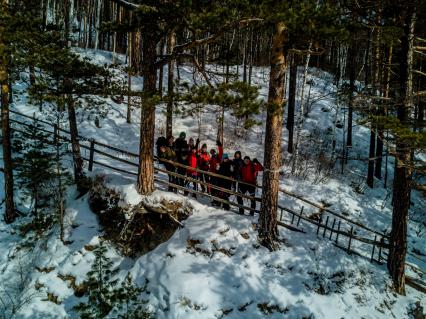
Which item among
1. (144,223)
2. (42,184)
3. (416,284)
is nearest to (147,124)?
(144,223)

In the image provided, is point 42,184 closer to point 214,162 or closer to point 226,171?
point 214,162

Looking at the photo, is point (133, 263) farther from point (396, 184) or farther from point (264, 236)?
point (396, 184)

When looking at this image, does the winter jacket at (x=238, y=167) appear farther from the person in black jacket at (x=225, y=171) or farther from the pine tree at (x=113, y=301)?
the pine tree at (x=113, y=301)

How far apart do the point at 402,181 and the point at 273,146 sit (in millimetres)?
3373

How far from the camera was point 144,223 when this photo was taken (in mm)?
8602

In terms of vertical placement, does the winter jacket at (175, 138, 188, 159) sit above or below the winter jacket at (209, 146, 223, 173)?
above

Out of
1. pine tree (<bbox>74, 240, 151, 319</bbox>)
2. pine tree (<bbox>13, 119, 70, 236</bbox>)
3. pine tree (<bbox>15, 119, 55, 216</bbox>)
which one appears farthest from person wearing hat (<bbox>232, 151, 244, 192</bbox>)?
pine tree (<bbox>15, 119, 55, 216</bbox>)

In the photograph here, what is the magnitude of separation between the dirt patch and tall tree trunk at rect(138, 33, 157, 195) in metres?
0.52

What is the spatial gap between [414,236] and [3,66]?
1581 cm

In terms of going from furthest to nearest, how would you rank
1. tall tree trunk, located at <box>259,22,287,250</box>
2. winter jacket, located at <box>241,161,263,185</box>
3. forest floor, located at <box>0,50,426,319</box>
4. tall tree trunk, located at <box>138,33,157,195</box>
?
winter jacket, located at <box>241,161,263,185</box>, tall tree trunk, located at <box>138,33,157,195</box>, tall tree trunk, located at <box>259,22,287,250</box>, forest floor, located at <box>0,50,426,319</box>

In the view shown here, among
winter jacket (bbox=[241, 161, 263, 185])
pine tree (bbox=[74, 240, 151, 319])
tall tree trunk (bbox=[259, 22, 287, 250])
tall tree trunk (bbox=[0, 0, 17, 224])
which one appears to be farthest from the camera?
tall tree trunk (bbox=[0, 0, 17, 224])

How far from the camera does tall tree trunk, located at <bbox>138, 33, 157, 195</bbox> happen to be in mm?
7925

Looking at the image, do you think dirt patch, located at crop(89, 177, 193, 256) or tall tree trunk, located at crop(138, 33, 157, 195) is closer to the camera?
tall tree trunk, located at crop(138, 33, 157, 195)

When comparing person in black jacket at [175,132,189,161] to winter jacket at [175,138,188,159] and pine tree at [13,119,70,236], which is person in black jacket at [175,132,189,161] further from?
pine tree at [13,119,70,236]
